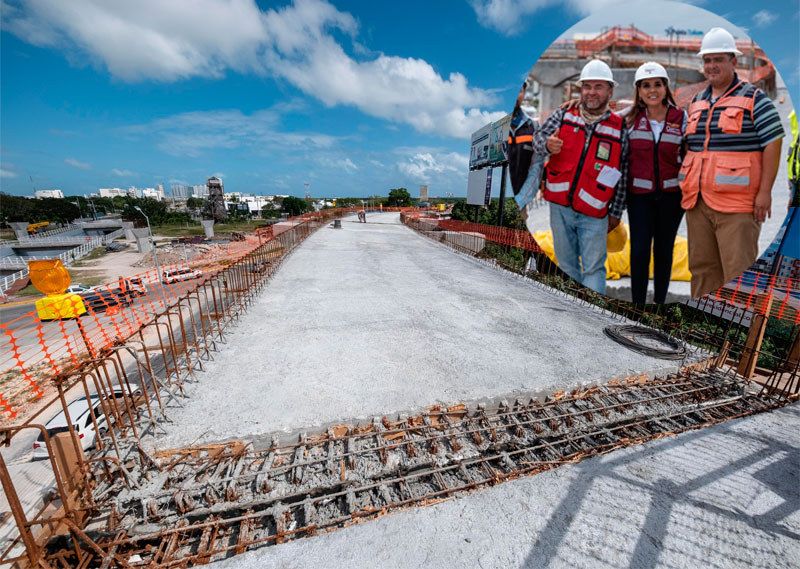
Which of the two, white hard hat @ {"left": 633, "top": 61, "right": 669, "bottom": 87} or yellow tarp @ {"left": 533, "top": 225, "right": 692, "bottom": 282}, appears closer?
white hard hat @ {"left": 633, "top": 61, "right": 669, "bottom": 87}

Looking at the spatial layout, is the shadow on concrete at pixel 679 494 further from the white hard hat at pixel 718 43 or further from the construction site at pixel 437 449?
the white hard hat at pixel 718 43

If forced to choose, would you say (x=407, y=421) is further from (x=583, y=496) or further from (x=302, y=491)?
(x=583, y=496)

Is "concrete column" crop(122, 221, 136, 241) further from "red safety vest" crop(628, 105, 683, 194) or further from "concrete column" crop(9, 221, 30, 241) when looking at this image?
"red safety vest" crop(628, 105, 683, 194)

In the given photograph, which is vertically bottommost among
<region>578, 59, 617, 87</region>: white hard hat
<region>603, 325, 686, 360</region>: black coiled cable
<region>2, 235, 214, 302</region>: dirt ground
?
<region>2, 235, 214, 302</region>: dirt ground

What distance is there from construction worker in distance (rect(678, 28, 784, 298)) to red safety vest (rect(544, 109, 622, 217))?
0.78ft

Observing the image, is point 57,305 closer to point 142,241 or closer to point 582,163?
point 582,163

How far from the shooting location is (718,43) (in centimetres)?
111

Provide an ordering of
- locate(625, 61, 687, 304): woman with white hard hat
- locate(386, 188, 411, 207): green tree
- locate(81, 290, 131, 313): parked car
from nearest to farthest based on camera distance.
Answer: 1. locate(625, 61, 687, 304): woman with white hard hat
2. locate(81, 290, 131, 313): parked car
3. locate(386, 188, 411, 207): green tree

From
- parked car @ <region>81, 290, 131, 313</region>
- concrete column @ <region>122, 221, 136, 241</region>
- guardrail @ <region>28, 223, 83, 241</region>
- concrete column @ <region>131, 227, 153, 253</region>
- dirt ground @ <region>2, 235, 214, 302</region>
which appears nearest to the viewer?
parked car @ <region>81, 290, 131, 313</region>

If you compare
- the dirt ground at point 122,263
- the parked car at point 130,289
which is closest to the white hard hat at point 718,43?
the parked car at point 130,289

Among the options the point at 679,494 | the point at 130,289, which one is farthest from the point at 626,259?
the point at 130,289

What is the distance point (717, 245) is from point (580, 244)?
45 cm

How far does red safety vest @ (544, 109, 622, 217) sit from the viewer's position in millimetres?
1193

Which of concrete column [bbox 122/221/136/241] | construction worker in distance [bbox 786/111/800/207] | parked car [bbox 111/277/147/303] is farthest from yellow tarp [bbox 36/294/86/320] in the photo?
concrete column [bbox 122/221/136/241]
